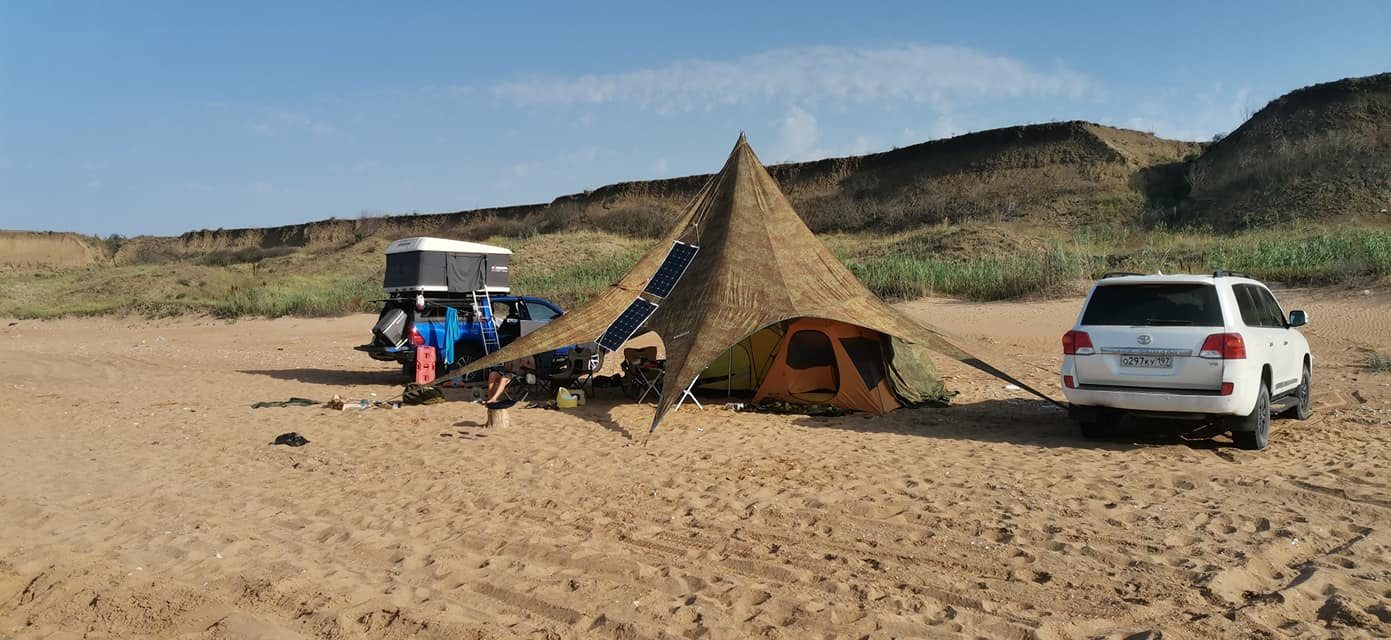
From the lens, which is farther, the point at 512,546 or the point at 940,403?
the point at 940,403

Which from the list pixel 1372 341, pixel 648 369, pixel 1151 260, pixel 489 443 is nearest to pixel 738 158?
pixel 648 369

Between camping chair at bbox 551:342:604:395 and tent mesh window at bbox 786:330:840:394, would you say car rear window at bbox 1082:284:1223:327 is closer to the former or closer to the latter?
tent mesh window at bbox 786:330:840:394

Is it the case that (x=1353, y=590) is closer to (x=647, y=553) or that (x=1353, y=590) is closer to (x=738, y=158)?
(x=647, y=553)

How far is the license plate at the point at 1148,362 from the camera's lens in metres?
8.45

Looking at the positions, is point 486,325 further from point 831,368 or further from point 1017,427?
point 1017,427

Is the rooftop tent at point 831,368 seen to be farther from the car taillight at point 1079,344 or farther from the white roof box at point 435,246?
the white roof box at point 435,246

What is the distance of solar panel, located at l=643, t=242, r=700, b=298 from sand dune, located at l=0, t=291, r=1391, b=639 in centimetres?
192

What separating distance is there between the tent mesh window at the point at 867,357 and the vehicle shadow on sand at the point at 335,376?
25.8 ft

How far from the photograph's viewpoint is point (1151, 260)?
23453 mm

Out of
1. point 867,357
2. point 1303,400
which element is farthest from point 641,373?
point 1303,400

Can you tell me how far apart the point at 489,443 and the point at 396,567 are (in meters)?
4.09

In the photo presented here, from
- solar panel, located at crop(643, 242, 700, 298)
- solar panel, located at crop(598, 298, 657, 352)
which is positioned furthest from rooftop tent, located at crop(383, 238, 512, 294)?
solar panel, located at crop(598, 298, 657, 352)

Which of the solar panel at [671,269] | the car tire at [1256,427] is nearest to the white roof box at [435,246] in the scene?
the solar panel at [671,269]

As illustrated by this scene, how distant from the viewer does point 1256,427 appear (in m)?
8.51
